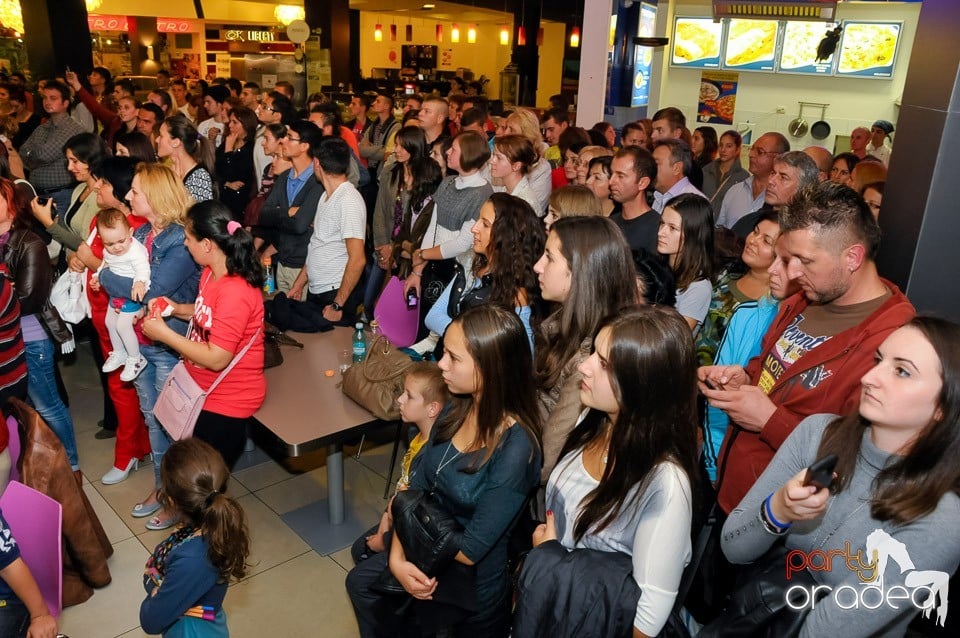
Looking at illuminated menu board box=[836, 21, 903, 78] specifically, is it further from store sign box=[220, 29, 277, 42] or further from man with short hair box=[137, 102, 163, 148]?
store sign box=[220, 29, 277, 42]

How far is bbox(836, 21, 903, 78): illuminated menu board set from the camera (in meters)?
9.56

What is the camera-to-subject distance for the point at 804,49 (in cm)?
1005

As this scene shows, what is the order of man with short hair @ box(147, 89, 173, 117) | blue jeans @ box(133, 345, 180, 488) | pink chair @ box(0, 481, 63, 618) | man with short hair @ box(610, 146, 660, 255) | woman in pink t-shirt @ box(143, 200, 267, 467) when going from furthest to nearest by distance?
1. man with short hair @ box(147, 89, 173, 117)
2. man with short hair @ box(610, 146, 660, 255)
3. blue jeans @ box(133, 345, 180, 488)
4. woman in pink t-shirt @ box(143, 200, 267, 467)
5. pink chair @ box(0, 481, 63, 618)

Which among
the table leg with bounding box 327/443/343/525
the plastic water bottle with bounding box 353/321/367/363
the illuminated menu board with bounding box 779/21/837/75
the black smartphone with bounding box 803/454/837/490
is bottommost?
the table leg with bounding box 327/443/343/525

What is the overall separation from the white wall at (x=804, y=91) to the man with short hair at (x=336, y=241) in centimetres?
781

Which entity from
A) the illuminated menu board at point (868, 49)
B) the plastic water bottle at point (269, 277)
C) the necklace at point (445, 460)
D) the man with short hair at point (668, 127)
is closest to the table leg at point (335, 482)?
the necklace at point (445, 460)

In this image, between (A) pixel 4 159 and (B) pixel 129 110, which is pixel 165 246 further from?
(B) pixel 129 110

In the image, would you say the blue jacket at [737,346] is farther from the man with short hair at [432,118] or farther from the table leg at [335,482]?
the man with short hair at [432,118]

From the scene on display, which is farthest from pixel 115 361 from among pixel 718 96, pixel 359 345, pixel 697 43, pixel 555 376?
pixel 697 43

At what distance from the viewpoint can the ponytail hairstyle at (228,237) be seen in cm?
315

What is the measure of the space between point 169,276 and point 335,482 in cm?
138

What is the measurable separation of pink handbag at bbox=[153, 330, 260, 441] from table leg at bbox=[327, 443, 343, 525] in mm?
732

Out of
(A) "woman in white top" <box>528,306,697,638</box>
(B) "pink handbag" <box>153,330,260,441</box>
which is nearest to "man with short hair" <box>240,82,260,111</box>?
(B) "pink handbag" <box>153,330,260,441</box>

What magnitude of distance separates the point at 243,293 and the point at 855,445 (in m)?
2.47
